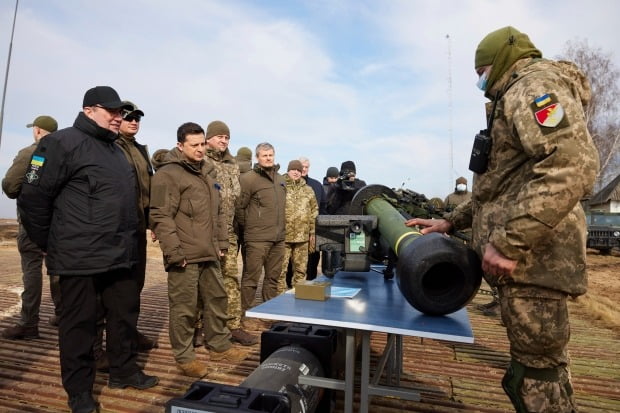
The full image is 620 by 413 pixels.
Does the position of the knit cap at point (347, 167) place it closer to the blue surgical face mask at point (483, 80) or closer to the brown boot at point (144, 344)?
the brown boot at point (144, 344)

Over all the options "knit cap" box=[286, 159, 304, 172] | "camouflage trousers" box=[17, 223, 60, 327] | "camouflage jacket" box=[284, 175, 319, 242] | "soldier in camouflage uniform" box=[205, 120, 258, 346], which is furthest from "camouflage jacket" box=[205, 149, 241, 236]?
"camouflage trousers" box=[17, 223, 60, 327]

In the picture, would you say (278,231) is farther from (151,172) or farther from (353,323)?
(353,323)

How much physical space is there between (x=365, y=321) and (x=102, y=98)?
99.8 inches

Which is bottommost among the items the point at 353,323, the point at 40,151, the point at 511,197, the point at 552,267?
the point at 353,323

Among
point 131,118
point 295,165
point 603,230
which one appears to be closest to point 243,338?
point 131,118

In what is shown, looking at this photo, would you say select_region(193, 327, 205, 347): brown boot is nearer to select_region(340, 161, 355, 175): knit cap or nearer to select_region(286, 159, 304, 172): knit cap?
select_region(286, 159, 304, 172): knit cap

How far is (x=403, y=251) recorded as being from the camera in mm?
2277

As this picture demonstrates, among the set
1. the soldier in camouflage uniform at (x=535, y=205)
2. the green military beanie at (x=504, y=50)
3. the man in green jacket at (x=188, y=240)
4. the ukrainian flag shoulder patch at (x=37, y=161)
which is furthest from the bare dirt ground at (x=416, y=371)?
the green military beanie at (x=504, y=50)

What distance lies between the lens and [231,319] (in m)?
5.08

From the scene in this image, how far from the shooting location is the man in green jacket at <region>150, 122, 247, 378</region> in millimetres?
3777

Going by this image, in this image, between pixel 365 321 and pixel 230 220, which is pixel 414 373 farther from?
pixel 230 220

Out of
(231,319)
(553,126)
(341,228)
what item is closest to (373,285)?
(341,228)

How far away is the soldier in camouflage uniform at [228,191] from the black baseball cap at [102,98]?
1.78 metres

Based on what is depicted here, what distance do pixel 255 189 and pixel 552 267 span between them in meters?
4.06
